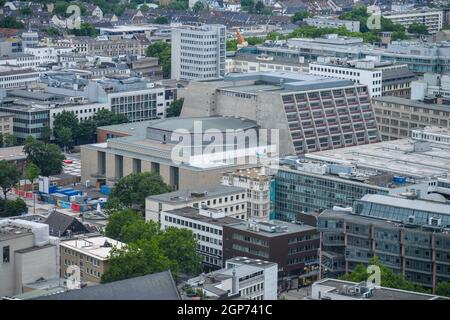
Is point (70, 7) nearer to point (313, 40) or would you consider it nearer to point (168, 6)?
point (168, 6)

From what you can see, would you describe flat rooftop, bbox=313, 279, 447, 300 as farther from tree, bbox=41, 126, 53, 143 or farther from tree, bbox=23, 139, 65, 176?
tree, bbox=41, 126, 53, 143

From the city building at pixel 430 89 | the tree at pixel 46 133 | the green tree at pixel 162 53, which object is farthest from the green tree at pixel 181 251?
the green tree at pixel 162 53

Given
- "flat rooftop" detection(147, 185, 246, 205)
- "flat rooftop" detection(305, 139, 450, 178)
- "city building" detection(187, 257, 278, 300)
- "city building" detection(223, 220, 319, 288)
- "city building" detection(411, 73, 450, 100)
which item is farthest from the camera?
"city building" detection(411, 73, 450, 100)

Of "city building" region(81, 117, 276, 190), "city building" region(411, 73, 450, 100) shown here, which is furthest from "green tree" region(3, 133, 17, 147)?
"city building" region(411, 73, 450, 100)

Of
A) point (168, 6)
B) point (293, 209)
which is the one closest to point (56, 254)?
point (293, 209)

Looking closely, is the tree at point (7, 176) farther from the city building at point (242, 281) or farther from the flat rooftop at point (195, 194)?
the city building at point (242, 281)

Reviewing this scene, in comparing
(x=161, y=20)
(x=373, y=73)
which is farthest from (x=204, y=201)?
(x=161, y=20)
